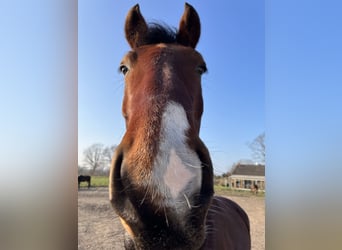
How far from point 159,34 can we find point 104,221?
0.86 meters

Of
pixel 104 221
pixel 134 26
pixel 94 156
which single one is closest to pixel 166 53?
pixel 134 26

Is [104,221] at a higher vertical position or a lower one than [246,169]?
lower

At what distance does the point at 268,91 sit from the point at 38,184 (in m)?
1.18

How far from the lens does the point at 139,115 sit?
1.27 meters

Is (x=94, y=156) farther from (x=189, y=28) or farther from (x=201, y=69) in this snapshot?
(x=189, y=28)

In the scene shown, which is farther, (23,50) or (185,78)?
(23,50)

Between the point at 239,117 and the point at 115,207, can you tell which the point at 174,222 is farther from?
the point at 239,117

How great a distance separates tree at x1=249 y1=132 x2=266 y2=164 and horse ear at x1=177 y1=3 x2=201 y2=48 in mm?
525

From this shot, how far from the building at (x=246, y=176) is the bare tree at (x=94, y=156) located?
585mm

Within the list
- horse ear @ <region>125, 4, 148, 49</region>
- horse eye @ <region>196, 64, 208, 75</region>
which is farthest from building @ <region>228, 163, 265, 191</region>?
horse ear @ <region>125, 4, 148, 49</region>

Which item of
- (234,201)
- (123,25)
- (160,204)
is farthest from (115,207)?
(123,25)

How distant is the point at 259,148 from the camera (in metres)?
1.48

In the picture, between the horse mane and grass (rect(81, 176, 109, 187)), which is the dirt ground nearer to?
grass (rect(81, 176, 109, 187))

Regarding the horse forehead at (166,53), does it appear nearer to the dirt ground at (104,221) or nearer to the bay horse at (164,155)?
the bay horse at (164,155)
